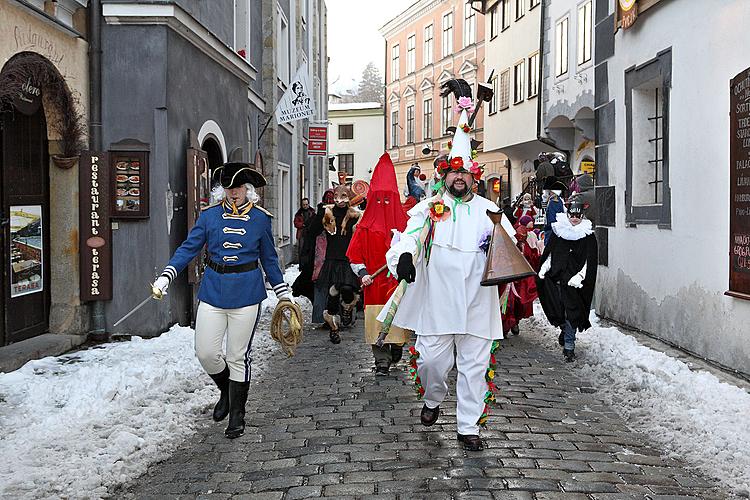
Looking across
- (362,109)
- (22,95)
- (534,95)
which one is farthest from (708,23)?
(362,109)

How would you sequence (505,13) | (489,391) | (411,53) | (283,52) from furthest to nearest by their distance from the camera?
1. (411,53)
2. (505,13)
3. (283,52)
4. (489,391)

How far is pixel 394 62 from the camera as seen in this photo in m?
50.0

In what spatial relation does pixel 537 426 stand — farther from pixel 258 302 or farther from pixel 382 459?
pixel 258 302

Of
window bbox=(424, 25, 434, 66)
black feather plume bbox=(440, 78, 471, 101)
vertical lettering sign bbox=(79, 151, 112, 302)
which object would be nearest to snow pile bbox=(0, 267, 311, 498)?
vertical lettering sign bbox=(79, 151, 112, 302)

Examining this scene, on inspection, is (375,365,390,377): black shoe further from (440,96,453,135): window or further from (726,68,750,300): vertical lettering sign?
(440,96,453,135): window

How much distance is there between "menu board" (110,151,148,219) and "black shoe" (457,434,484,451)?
5.62 m

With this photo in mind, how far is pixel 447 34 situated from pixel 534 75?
57.6 ft

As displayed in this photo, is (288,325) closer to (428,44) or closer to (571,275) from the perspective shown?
(571,275)

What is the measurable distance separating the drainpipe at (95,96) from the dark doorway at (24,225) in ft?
1.79

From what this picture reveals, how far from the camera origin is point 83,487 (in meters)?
4.95

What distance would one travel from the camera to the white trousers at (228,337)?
247 inches

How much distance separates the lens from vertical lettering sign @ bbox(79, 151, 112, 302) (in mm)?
9875

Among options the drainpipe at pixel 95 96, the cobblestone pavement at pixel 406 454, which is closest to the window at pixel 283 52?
the drainpipe at pixel 95 96

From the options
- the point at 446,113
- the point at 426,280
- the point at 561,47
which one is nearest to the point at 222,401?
the point at 426,280
